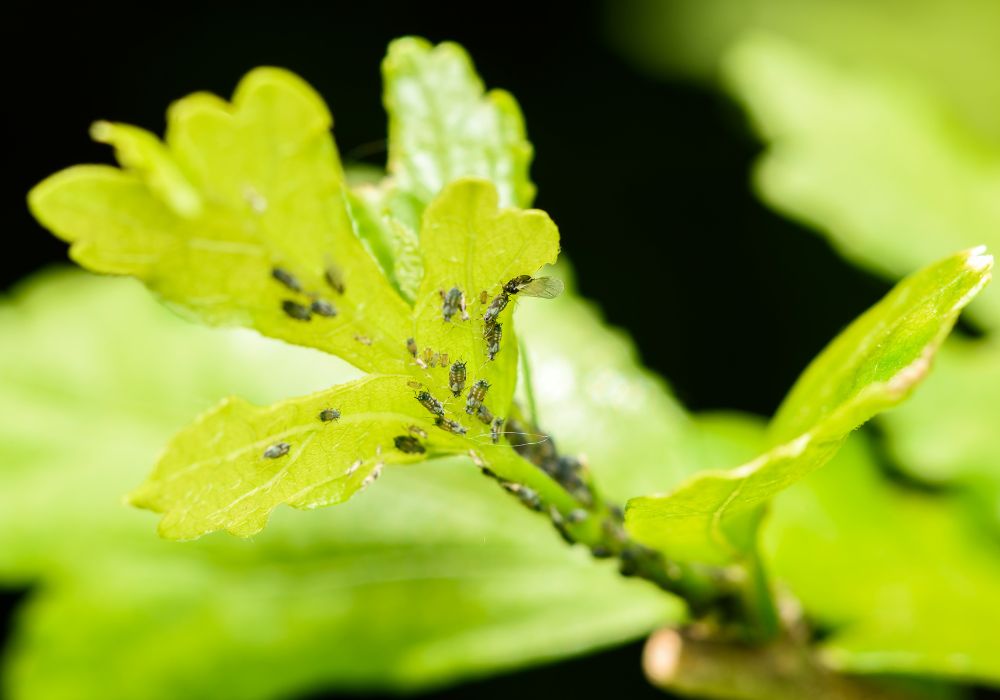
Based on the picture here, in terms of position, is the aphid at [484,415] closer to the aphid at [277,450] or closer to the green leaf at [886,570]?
the aphid at [277,450]

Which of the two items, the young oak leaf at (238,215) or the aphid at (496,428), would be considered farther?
the aphid at (496,428)

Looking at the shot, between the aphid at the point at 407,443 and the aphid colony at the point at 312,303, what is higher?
the aphid colony at the point at 312,303

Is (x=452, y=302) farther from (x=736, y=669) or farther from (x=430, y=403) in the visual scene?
(x=736, y=669)

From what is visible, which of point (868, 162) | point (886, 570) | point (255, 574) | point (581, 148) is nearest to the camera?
point (886, 570)

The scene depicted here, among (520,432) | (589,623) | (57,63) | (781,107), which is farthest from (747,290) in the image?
(57,63)

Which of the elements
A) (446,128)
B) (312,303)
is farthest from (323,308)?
(446,128)

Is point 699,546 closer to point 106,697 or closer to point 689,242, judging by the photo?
point 106,697

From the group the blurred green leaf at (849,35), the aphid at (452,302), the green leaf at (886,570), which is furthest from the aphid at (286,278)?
the blurred green leaf at (849,35)
